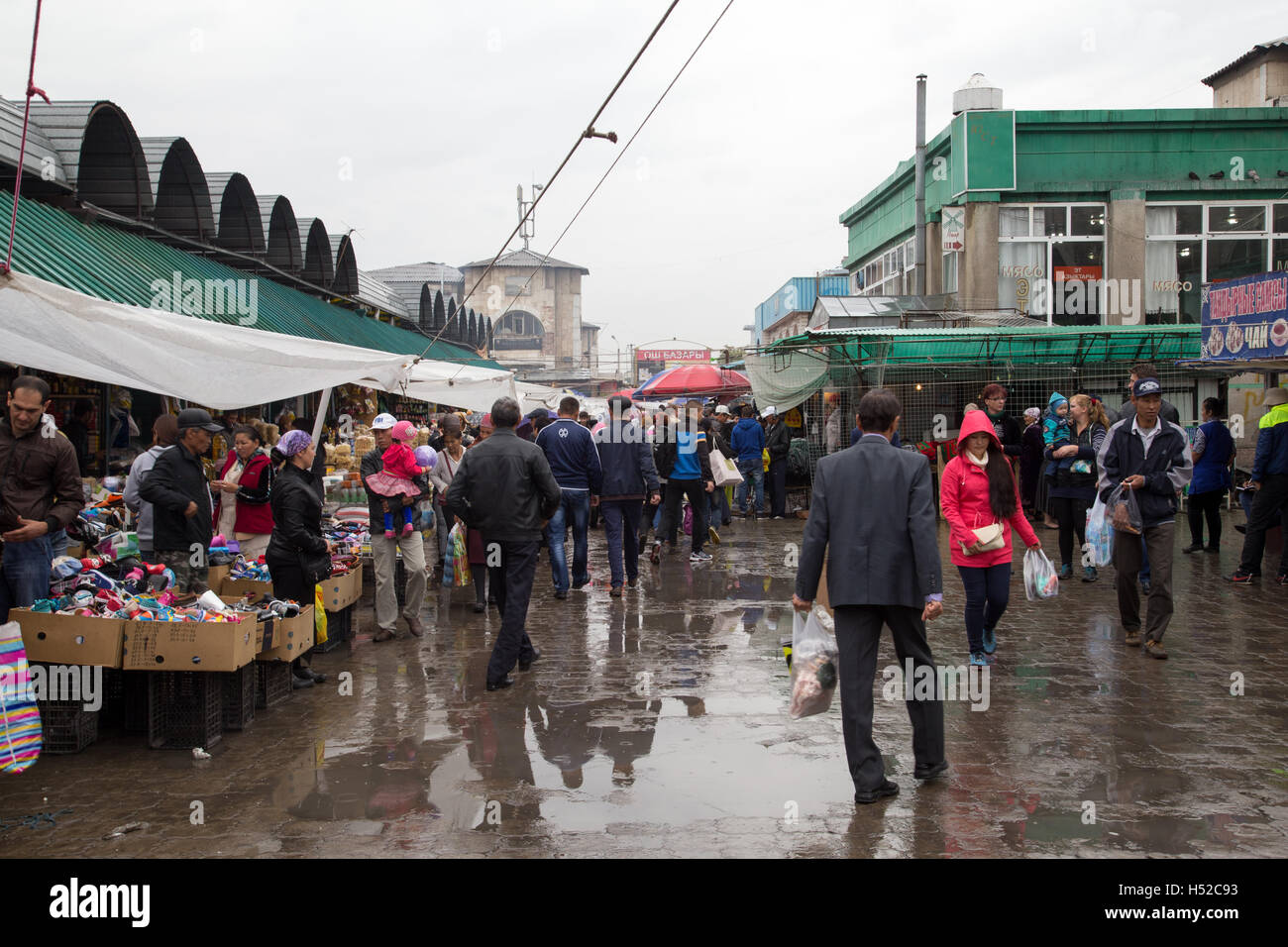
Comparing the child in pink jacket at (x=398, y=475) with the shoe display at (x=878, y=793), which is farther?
the child in pink jacket at (x=398, y=475)

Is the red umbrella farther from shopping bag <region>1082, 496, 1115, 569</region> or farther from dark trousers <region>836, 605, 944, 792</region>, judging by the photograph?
dark trousers <region>836, 605, 944, 792</region>

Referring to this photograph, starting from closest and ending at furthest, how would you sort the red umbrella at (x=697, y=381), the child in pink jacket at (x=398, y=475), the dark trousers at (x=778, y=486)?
the child in pink jacket at (x=398, y=475)
the dark trousers at (x=778, y=486)
the red umbrella at (x=697, y=381)

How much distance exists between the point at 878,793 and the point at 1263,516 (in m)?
8.41

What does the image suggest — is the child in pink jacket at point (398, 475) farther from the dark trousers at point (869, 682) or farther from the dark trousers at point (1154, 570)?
the dark trousers at point (1154, 570)

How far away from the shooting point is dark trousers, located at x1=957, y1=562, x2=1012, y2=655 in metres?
6.86

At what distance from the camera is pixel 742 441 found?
17.7 m

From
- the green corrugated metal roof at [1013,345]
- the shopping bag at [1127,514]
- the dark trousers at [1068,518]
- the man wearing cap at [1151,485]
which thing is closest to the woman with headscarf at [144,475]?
the shopping bag at [1127,514]

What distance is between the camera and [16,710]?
498 centimetres

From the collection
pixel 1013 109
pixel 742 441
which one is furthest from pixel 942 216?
pixel 742 441


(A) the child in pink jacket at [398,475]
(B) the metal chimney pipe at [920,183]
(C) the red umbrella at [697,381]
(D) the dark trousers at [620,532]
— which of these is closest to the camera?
(A) the child in pink jacket at [398,475]

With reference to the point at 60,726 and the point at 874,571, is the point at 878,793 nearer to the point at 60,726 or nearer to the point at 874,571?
the point at 874,571

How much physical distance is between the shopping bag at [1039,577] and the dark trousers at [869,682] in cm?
249

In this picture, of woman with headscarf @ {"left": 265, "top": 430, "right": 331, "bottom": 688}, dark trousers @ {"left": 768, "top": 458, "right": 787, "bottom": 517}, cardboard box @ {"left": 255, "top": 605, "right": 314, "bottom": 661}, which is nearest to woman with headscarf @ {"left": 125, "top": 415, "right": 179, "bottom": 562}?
woman with headscarf @ {"left": 265, "top": 430, "right": 331, "bottom": 688}

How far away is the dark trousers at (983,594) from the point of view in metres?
6.86
